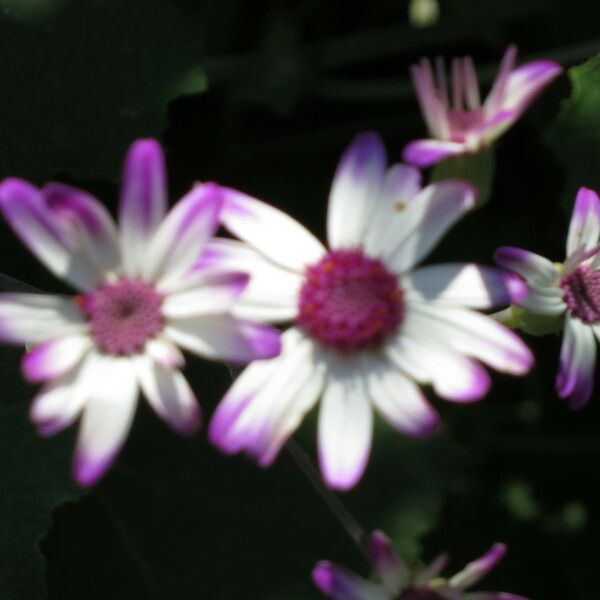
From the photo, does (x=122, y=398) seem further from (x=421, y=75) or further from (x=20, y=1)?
(x=20, y=1)

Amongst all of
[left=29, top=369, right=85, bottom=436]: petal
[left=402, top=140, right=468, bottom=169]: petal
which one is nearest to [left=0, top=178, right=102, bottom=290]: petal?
[left=29, top=369, right=85, bottom=436]: petal

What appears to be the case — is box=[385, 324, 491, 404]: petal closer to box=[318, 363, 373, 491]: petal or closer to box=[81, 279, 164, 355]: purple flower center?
box=[318, 363, 373, 491]: petal

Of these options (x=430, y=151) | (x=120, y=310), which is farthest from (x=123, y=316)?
(x=430, y=151)

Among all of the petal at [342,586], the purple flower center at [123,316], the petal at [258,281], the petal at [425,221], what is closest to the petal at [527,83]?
the petal at [425,221]

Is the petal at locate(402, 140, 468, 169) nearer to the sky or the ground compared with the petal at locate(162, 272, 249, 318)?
nearer to the ground

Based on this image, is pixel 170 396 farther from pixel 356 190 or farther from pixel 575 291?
pixel 575 291

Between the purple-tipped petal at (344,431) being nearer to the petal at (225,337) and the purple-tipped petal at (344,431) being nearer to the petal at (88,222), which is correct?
the petal at (225,337)
